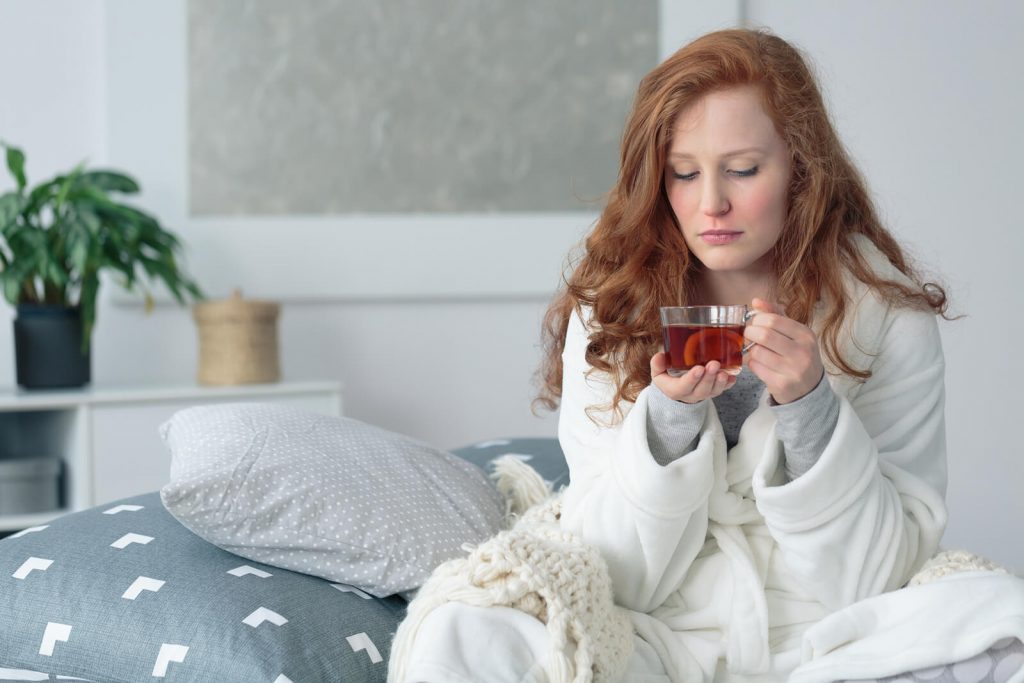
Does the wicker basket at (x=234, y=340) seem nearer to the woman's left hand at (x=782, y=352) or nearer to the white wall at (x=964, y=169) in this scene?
the white wall at (x=964, y=169)

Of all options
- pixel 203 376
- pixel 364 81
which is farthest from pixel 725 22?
pixel 203 376

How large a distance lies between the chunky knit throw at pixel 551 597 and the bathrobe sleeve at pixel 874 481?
0.23 metres

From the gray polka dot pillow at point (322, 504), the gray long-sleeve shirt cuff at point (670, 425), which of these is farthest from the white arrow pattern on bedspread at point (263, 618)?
the gray long-sleeve shirt cuff at point (670, 425)

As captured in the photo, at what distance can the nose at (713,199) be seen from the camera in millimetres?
1476

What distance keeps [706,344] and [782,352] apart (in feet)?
0.30

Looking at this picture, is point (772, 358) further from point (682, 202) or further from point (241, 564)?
point (241, 564)

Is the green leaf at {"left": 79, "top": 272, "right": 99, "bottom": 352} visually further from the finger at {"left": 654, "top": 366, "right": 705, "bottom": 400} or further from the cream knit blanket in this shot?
the finger at {"left": 654, "top": 366, "right": 705, "bottom": 400}

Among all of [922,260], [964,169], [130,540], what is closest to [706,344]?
[130,540]

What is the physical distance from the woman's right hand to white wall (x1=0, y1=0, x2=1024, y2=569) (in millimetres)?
2146

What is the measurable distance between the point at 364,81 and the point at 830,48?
1439 mm

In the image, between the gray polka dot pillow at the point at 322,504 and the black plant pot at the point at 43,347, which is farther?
the black plant pot at the point at 43,347

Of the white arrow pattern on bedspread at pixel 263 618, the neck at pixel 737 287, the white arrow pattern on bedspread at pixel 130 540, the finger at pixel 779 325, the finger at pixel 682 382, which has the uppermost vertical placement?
the neck at pixel 737 287

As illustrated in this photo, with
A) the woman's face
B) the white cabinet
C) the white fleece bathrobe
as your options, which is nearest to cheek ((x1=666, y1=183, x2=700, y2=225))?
the woman's face

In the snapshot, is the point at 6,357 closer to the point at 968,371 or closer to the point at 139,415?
the point at 139,415
